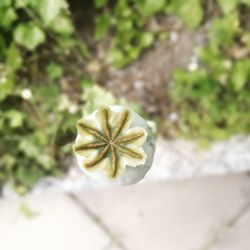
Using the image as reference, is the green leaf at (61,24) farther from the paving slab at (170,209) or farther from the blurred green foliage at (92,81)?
the paving slab at (170,209)

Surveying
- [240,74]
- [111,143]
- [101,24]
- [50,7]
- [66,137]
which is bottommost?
[111,143]

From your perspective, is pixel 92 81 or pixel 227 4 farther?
pixel 92 81

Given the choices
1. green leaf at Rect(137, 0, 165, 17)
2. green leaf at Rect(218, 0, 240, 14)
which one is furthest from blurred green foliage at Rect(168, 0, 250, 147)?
green leaf at Rect(137, 0, 165, 17)

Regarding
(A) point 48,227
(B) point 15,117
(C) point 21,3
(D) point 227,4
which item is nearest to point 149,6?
(D) point 227,4

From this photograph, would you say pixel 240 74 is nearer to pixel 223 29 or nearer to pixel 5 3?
pixel 223 29

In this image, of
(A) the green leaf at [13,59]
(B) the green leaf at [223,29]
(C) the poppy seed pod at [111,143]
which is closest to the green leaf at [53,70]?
(A) the green leaf at [13,59]

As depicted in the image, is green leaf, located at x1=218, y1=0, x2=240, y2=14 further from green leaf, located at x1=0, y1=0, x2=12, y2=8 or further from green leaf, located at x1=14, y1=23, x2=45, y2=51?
green leaf, located at x1=0, y1=0, x2=12, y2=8
